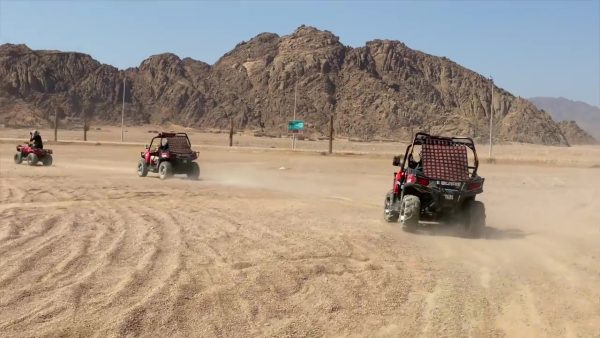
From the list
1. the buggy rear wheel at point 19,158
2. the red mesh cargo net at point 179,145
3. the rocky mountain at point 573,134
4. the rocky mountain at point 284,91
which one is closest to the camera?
the red mesh cargo net at point 179,145

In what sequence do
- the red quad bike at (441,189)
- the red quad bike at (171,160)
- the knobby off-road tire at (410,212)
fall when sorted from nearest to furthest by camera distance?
the knobby off-road tire at (410,212) → the red quad bike at (441,189) → the red quad bike at (171,160)

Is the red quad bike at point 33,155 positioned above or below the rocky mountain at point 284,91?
below

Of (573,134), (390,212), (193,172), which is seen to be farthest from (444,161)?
(573,134)

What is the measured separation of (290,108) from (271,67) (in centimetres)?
1374

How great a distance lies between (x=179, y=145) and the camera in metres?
21.9

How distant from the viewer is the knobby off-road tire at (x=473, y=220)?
414 inches

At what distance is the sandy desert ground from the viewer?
5.23 meters

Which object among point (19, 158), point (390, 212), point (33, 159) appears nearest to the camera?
point (390, 212)

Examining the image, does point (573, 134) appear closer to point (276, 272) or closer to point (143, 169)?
point (143, 169)

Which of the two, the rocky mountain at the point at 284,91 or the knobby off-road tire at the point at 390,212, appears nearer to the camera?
the knobby off-road tire at the point at 390,212

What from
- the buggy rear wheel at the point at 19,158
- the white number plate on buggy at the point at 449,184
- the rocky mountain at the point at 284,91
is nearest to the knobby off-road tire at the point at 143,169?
the buggy rear wheel at the point at 19,158

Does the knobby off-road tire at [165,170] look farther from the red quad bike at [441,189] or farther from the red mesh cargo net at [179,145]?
the red quad bike at [441,189]

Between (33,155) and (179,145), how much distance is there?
7336mm

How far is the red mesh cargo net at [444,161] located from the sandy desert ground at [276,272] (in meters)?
1.00
